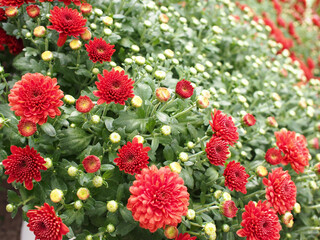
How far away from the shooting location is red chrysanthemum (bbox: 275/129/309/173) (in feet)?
5.40

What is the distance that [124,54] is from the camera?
6.25 ft

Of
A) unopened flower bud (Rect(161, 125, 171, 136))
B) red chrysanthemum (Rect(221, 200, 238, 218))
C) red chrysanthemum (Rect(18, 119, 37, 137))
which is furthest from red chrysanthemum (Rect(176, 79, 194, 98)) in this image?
red chrysanthemum (Rect(18, 119, 37, 137))

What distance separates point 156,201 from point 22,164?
2.04 ft

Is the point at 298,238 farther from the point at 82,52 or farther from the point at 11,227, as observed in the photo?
the point at 11,227

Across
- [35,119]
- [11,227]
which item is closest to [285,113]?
[35,119]

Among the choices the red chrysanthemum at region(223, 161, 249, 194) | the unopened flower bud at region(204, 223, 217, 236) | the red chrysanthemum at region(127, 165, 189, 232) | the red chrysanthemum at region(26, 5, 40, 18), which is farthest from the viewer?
the red chrysanthemum at region(26, 5, 40, 18)

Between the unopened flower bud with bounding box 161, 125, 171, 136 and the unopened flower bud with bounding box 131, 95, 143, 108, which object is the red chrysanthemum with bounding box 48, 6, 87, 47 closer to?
the unopened flower bud with bounding box 131, 95, 143, 108

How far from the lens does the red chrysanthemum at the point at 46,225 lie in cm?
112

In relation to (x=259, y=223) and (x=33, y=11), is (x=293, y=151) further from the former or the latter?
(x=33, y=11)

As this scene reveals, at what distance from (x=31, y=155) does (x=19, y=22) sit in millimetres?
1006

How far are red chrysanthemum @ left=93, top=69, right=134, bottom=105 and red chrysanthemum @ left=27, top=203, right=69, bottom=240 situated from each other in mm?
528

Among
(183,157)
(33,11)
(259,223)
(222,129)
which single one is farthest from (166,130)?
(33,11)

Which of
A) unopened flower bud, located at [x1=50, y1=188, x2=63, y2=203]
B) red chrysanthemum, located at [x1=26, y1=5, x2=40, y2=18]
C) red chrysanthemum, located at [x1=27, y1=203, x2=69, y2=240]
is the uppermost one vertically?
red chrysanthemum, located at [x1=26, y1=5, x2=40, y2=18]

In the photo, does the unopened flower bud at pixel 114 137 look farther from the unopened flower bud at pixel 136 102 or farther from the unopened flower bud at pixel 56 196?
the unopened flower bud at pixel 56 196
